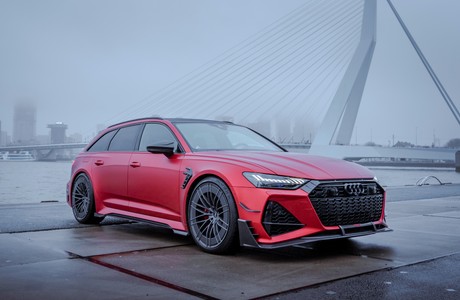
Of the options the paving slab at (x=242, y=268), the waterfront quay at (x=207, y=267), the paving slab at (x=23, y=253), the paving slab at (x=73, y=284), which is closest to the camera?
the paving slab at (x=73, y=284)

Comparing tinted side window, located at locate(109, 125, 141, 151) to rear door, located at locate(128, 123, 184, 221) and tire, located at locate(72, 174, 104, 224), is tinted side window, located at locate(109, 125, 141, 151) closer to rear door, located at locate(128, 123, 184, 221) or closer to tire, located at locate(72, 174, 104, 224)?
rear door, located at locate(128, 123, 184, 221)

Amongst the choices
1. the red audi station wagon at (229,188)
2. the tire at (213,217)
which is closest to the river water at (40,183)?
the red audi station wagon at (229,188)

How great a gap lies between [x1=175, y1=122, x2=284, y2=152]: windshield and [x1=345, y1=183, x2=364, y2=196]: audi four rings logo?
1.28m

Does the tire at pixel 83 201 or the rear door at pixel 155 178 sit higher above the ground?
the rear door at pixel 155 178

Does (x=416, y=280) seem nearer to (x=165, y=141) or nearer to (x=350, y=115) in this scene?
(x=165, y=141)

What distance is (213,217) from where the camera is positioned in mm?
4539

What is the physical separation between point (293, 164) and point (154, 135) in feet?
5.98

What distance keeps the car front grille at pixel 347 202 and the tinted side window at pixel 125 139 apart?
2.42 metres

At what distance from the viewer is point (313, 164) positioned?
15.0 ft

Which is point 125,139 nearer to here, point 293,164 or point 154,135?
point 154,135

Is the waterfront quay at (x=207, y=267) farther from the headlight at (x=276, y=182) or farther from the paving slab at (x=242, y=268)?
the headlight at (x=276, y=182)

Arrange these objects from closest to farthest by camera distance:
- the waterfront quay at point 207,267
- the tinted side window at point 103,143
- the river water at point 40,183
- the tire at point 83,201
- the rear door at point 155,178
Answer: the waterfront quay at point 207,267
the rear door at point 155,178
the tire at point 83,201
the tinted side window at point 103,143
the river water at point 40,183

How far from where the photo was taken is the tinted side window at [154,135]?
545 cm

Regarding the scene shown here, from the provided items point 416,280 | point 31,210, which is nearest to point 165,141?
point 416,280
